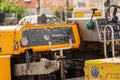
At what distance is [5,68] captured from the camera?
20.1 feet

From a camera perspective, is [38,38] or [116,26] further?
[38,38]

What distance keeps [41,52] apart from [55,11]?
1153 inches

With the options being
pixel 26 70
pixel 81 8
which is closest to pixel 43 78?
pixel 26 70

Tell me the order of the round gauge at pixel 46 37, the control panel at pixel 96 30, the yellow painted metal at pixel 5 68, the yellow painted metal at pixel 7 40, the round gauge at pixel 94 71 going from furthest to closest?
the round gauge at pixel 46 37, the yellow painted metal at pixel 7 40, the yellow painted metal at pixel 5 68, the control panel at pixel 96 30, the round gauge at pixel 94 71

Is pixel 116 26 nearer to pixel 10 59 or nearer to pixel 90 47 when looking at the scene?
pixel 90 47

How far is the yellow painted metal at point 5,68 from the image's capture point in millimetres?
6117

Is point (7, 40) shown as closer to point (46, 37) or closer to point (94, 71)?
point (46, 37)

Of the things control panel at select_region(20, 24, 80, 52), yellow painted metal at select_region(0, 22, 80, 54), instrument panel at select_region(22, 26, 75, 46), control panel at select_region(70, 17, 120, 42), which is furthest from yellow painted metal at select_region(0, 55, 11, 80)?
control panel at select_region(70, 17, 120, 42)

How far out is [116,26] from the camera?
6020mm

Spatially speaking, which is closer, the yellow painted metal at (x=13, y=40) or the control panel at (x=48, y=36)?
the yellow painted metal at (x=13, y=40)

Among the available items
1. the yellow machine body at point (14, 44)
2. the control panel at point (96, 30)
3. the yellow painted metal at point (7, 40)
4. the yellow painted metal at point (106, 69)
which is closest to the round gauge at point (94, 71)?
the yellow painted metal at point (106, 69)

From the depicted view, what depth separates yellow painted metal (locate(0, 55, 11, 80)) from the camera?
6117 millimetres

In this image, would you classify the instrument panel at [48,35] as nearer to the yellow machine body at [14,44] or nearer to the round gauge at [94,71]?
the yellow machine body at [14,44]

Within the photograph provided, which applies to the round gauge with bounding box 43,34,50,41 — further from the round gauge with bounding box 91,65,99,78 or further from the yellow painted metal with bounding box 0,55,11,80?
the round gauge with bounding box 91,65,99,78
